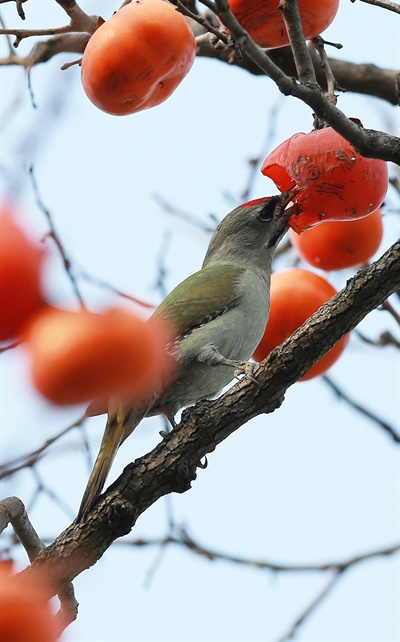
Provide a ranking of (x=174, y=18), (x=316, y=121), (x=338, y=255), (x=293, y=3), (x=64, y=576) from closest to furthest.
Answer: (x=293, y=3) → (x=64, y=576) → (x=174, y=18) → (x=316, y=121) → (x=338, y=255)

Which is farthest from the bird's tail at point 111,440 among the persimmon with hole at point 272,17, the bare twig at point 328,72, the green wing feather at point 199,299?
the persimmon with hole at point 272,17

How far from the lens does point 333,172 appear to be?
3332 mm

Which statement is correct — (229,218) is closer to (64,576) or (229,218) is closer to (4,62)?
(4,62)

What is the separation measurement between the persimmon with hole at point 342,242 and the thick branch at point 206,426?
42.3 inches

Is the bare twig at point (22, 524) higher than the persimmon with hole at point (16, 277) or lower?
higher

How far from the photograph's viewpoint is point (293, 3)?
2553 mm

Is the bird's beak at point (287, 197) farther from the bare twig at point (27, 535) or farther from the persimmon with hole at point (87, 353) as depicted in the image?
the persimmon with hole at point (87, 353)

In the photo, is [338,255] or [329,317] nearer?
[329,317]

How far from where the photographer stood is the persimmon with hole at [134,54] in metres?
3.14

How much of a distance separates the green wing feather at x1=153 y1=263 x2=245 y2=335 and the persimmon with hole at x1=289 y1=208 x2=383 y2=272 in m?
0.62

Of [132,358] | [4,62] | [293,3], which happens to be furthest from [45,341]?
[4,62]

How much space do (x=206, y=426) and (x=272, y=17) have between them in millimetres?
1627

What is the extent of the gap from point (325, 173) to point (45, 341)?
2431mm

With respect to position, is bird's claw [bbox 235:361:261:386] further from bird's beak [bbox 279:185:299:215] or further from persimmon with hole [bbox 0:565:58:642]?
persimmon with hole [bbox 0:565:58:642]
